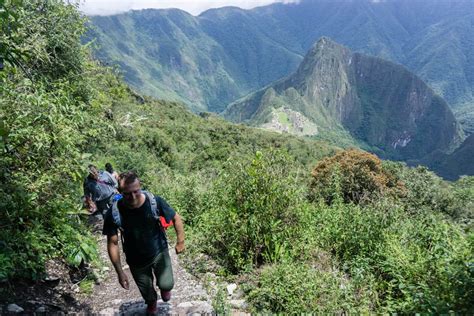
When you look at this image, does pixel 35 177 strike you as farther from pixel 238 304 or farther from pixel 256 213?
pixel 256 213

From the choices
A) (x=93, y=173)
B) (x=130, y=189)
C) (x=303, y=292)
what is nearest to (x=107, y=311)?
(x=130, y=189)

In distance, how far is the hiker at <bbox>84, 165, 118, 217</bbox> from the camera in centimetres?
803

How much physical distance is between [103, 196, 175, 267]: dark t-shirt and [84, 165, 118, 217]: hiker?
3936 mm

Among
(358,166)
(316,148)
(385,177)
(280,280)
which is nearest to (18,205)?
(280,280)

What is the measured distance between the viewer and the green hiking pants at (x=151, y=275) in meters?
4.56

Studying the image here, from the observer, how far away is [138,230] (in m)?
4.30

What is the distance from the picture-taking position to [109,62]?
13750 millimetres

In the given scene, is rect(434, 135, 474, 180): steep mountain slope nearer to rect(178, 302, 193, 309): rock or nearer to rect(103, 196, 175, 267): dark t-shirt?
rect(178, 302, 193, 309): rock

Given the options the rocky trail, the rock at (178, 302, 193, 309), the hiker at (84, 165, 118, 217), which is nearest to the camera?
the rocky trail

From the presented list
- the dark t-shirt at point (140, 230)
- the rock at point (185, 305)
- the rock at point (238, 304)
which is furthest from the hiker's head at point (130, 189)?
the rock at point (238, 304)

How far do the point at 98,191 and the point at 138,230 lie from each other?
4291mm

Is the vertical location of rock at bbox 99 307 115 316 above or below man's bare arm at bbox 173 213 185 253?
below

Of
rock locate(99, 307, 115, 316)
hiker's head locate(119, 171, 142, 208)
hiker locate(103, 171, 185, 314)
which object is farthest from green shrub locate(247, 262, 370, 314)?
hiker's head locate(119, 171, 142, 208)

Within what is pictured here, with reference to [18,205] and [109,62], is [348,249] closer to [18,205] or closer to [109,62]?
[18,205]
